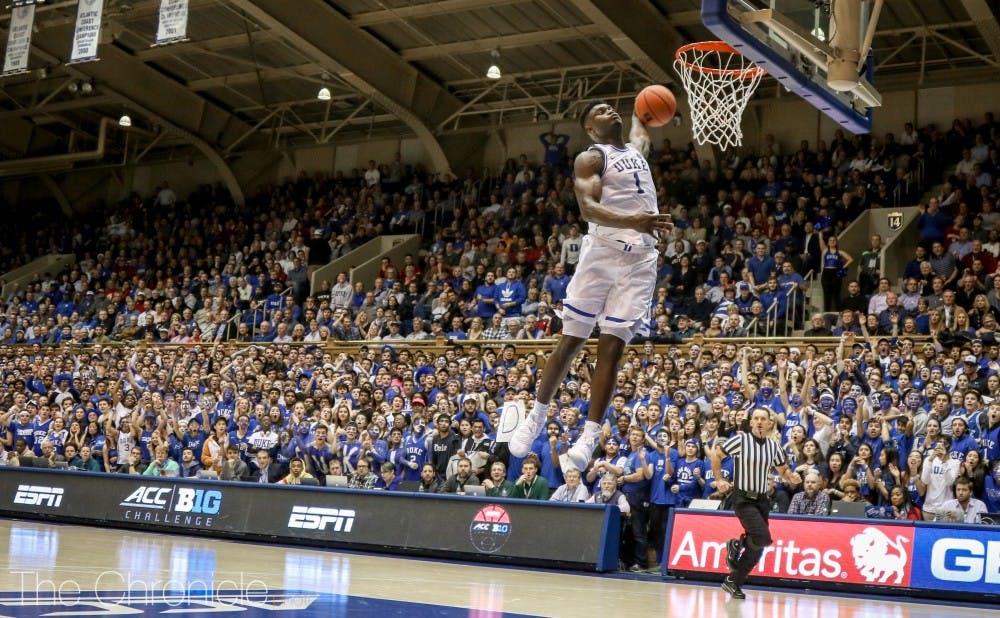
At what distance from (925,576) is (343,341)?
13.5m

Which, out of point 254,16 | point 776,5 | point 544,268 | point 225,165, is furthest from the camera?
point 225,165

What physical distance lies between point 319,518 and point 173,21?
9.49 meters

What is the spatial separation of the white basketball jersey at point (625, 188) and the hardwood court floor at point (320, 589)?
3576 mm

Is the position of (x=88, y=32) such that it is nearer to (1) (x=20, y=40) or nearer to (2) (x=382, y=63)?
(1) (x=20, y=40)

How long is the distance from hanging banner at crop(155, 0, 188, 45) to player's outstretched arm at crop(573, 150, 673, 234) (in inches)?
612

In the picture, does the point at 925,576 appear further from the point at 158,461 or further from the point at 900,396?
the point at 158,461

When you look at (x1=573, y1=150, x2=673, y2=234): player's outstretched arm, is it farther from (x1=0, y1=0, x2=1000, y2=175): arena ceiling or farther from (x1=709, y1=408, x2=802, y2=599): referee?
(x1=0, y1=0, x2=1000, y2=175): arena ceiling

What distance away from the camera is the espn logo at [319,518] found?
15.8 meters

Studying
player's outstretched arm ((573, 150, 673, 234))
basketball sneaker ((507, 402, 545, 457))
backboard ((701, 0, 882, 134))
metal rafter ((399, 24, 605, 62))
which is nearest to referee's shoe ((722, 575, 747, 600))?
backboard ((701, 0, 882, 134))

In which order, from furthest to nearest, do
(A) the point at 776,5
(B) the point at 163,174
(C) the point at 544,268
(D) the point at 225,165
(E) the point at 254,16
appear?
(B) the point at 163,174 → (D) the point at 225,165 → (E) the point at 254,16 → (C) the point at 544,268 → (A) the point at 776,5

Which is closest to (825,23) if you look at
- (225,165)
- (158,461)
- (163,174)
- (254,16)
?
(158,461)

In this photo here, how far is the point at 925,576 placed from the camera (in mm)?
12305

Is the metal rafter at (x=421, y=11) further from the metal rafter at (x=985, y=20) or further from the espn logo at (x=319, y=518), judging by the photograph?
the espn logo at (x=319, y=518)

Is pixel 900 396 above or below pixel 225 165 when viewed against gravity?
below
